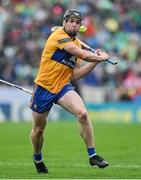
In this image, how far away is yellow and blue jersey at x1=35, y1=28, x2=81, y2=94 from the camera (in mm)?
12914

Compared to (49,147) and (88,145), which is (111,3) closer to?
(49,147)

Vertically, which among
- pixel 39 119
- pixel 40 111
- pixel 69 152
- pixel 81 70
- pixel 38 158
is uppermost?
pixel 81 70

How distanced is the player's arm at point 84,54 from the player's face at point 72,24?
9.1 inches

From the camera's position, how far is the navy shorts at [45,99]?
1291 centimetres

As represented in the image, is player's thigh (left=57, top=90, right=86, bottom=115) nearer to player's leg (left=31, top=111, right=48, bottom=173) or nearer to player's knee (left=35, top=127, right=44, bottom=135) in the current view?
player's leg (left=31, top=111, right=48, bottom=173)

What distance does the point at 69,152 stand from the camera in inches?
A: 722

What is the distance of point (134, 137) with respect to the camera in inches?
906

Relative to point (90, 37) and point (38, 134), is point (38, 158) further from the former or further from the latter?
point (90, 37)

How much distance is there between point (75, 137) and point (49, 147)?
3773 mm

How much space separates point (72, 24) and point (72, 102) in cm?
119

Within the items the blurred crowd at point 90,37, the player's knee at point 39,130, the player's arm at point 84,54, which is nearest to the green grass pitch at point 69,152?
the player's knee at point 39,130

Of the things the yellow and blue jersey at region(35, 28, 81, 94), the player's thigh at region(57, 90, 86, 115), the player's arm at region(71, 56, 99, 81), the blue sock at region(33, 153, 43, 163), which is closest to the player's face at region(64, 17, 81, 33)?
the yellow and blue jersey at region(35, 28, 81, 94)

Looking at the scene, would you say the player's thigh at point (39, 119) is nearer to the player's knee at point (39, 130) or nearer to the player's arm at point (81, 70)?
the player's knee at point (39, 130)

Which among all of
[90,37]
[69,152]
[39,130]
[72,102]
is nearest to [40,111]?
[39,130]
